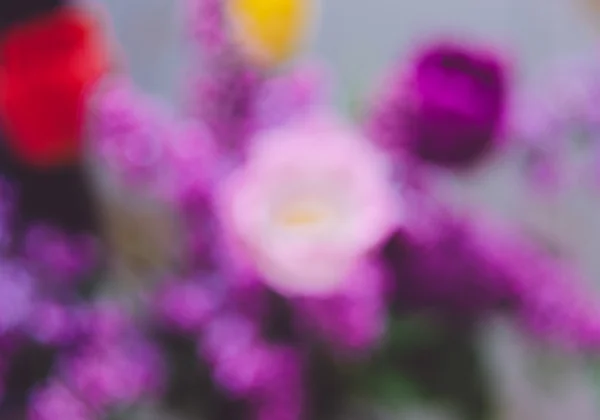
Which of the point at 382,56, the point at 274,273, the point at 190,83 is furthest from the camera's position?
the point at 382,56

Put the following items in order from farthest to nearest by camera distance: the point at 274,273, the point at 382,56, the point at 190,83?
the point at 382,56
the point at 190,83
the point at 274,273

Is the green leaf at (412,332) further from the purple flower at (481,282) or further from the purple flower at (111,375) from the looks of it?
the purple flower at (111,375)

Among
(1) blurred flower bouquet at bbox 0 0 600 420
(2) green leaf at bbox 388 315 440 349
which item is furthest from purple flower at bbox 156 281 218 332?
(2) green leaf at bbox 388 315 440 349

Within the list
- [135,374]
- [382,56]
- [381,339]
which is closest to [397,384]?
[381,339]

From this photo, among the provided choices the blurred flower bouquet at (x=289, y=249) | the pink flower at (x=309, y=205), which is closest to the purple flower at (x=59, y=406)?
the blurred flower bouquet at (x=289, y=249)

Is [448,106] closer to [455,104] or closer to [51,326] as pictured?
[455,104]

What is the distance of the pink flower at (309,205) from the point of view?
54cm

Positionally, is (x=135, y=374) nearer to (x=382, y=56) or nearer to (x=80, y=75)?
(x=80, y=75)

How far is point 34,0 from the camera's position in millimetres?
620

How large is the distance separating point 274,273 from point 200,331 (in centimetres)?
6

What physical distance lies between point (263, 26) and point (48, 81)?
111mm

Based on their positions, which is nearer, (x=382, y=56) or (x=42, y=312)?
(x=42, y=312)

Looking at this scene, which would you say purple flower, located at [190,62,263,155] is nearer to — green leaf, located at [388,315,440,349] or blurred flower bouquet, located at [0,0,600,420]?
blurred flower bouquet, located at [0,0,600,420]

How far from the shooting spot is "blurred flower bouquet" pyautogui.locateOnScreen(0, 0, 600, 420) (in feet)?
1.83
